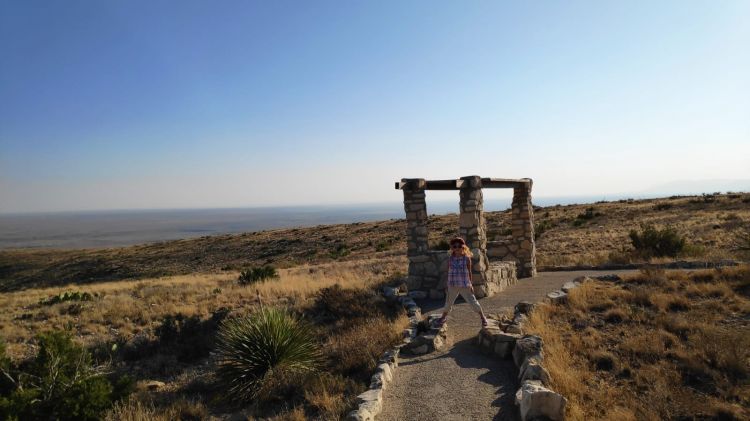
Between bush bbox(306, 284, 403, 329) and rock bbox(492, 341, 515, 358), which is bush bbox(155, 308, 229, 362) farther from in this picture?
rock bbox(492, 341, 515, 358)

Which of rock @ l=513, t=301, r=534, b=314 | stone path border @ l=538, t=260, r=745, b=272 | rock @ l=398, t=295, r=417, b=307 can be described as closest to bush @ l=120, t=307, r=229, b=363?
rock @ l=398, t=295, r=417, b=307

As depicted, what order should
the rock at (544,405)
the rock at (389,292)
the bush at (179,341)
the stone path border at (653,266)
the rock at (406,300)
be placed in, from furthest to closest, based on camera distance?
the stone path border at (653,266) < the rock at (389,292) < the rock at (406,300) < the bush at (179,341) < the rock at (544,405)

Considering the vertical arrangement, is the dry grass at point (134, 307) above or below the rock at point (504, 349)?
below

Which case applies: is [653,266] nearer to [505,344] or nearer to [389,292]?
[389,292]

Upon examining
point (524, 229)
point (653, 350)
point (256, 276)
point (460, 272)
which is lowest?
point (256, 276)

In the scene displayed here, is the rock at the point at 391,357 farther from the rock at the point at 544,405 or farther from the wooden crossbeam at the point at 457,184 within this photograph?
the wooden crossbeam at the point at 457,184

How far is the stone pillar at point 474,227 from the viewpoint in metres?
12.8

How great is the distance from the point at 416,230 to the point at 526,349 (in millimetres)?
6868

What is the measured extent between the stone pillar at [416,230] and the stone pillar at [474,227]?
1.25 metres

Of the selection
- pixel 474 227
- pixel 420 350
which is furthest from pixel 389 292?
pixel 420 350

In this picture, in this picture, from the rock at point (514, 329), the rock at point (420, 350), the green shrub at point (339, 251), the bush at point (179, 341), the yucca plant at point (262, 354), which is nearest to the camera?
the yucca plant at point (262, 354)

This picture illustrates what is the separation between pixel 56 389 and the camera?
6.96 meters

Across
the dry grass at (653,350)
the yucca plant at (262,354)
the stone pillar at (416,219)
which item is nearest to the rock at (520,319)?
the dry grass at (653,350)

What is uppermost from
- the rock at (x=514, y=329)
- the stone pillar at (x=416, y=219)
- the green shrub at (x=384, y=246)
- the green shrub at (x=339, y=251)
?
the stone pillar at (x=416, y=219)
